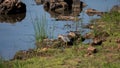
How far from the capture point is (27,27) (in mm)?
10016

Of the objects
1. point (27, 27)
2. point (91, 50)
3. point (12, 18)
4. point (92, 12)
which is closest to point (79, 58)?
point (91, 50)

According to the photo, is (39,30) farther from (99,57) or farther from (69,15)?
(69,15)

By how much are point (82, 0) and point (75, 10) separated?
5.16 ft

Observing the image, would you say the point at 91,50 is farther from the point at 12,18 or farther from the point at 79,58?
the point at 12,18

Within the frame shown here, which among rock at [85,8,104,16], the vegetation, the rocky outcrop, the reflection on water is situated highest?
the rocky outcrop

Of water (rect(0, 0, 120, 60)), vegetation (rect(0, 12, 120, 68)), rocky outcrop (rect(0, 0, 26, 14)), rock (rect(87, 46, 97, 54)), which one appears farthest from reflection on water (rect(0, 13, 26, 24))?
rock (rect(87, 46, 97, 54))

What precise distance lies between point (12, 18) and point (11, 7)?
358 millimetres

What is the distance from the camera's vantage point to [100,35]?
8.48 meters

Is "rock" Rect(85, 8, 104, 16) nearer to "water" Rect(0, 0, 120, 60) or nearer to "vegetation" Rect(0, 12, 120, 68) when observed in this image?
"water" Rect(0, 0, 120, 60)

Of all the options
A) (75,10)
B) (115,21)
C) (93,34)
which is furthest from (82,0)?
(93,34)

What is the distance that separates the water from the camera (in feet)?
27.2

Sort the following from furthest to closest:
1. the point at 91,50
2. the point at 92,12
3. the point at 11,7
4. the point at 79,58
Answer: the point at 11,7, the point at 92,12, the point at 91,50, the point at 79,58

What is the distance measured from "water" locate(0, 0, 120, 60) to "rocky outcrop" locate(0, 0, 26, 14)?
24 centimetres

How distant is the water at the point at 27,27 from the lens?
27.2 feet
